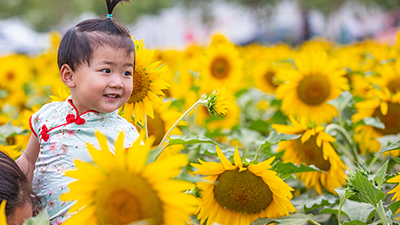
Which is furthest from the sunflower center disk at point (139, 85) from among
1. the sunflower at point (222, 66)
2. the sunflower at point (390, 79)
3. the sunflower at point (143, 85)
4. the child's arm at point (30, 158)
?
Answer: the sunflower at point (222, 66)

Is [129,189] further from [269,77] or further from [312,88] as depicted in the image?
[269,77]

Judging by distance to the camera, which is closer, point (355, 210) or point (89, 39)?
point (89, 39)

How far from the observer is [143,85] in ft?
4.43

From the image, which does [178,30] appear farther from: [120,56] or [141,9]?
[120,56]

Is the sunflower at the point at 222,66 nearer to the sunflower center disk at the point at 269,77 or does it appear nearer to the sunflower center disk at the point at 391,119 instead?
the sunflower center disk at the point at 269,77

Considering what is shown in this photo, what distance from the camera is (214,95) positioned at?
1.28 meters

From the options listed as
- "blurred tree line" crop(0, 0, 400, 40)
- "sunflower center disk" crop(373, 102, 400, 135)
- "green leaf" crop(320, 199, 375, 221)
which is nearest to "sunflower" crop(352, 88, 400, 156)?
"sunflower center disk" crop(373, 102, 400, 135)

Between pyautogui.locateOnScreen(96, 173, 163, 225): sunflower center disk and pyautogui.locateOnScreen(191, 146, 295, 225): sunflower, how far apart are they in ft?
1.18

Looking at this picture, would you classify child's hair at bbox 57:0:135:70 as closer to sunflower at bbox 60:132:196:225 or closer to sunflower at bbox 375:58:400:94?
sunflower at bbox 60:132:196:225

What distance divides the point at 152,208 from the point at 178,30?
973 inches

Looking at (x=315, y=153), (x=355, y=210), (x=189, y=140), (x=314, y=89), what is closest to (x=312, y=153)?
(x=315, y=153)

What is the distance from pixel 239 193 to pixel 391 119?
1.11m

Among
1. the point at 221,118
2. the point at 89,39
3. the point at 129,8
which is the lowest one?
the point at 129,8

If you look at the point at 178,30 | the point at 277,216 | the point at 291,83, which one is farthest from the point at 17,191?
the point at 178,30
